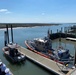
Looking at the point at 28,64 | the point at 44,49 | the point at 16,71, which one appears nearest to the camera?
the point at 16,71

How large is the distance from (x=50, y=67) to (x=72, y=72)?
6.24 meters

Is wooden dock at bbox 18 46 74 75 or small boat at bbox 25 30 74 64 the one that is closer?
wooden dock at bbox 18 46 74 75

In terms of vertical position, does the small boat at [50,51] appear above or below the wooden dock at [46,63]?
above

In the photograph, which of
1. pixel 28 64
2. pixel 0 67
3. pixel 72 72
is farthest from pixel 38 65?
pixel 0 67

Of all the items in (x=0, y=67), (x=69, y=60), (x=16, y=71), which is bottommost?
(x=16, y=71)

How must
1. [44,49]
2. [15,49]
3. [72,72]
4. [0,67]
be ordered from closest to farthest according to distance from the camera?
[0,67] → [72,72] → [15,49] → [44,49]

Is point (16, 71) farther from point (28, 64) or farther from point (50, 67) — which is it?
point (50, 67)

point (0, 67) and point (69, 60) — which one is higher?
point (0, 67)

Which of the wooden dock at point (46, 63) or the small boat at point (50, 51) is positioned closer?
the wooden dock at point (46, 63)

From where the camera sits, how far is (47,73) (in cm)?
2034

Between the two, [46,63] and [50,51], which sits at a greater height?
[50,51]

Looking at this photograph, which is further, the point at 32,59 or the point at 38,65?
the point at 32,59

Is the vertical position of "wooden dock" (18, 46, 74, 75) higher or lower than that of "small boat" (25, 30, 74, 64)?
lower

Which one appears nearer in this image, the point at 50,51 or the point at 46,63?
the point at 46,63
